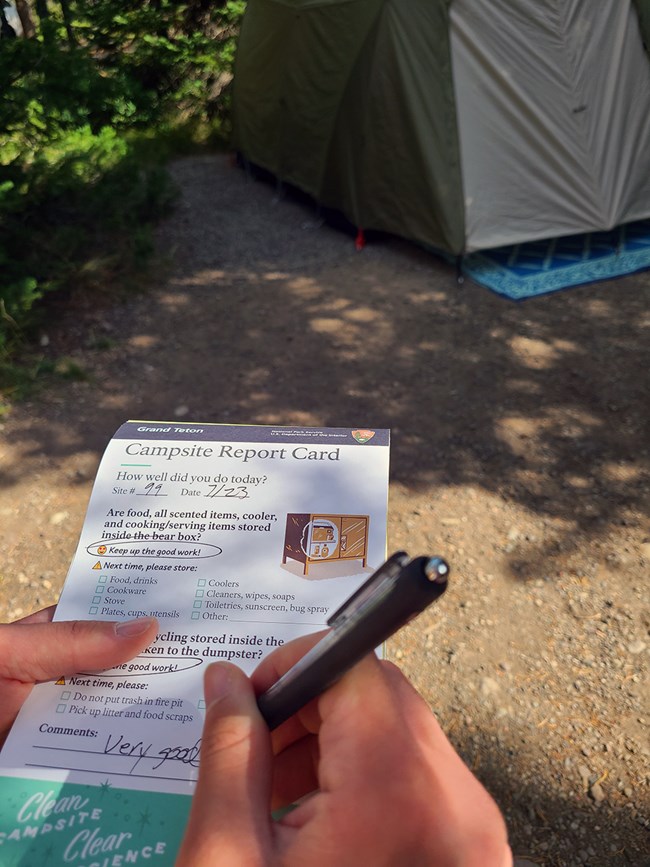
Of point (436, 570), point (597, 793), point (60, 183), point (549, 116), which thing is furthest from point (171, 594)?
point (549, 116)

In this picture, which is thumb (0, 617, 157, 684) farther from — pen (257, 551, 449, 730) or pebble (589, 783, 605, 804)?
pebble (589, 783, 605, 804)

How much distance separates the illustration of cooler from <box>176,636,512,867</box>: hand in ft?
1.06

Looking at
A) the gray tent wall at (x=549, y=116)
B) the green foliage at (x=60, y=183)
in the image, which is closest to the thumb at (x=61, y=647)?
the green foliage at (x=60, y=183)

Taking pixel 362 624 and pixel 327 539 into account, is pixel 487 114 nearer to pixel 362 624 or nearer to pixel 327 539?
pixel 327 539

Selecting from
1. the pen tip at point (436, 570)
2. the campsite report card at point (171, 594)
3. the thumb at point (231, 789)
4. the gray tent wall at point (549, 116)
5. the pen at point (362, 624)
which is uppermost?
the pen tip at point (436, 570)

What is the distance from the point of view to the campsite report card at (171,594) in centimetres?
82

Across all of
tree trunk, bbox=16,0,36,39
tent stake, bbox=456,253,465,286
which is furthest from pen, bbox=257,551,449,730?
tree trunk, bbox=16,0,36,39

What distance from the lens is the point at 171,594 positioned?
3.19 feet

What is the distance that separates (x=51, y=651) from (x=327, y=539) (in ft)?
1.21

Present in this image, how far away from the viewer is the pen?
0.54 metres

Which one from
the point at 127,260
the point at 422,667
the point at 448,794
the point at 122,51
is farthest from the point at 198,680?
the point at 122,51

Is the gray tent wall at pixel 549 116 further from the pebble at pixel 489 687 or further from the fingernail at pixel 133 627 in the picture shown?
the fingernail at pixel 133 627

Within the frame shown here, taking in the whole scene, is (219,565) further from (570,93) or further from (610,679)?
(570,93)

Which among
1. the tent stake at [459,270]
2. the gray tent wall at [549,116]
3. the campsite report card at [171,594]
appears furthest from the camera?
the tent stake at [459,270]
